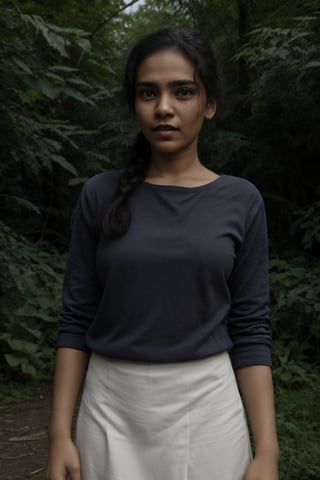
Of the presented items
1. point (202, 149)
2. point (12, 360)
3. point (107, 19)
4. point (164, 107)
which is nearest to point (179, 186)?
point (164, 107)

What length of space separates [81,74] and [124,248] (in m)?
6.79

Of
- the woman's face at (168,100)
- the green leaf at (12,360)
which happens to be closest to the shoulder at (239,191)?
the woman's face at (168,100)

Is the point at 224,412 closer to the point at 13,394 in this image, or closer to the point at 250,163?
the point at 13,394

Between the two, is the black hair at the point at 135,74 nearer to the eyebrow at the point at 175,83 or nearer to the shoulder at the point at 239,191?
the eyebrow at the point at 175,83

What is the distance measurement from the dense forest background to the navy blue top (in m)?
0.43

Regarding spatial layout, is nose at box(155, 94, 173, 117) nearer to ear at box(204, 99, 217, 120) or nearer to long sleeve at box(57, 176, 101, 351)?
ear at box(204, 99, 217, 120)

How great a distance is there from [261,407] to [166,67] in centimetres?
88

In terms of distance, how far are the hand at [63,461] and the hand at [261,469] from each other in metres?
0.41

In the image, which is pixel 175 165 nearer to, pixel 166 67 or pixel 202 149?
pixel 166 67

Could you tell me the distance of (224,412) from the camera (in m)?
1.49

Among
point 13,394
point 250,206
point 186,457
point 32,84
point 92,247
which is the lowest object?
point 13,394

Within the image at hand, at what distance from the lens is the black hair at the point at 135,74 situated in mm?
1518

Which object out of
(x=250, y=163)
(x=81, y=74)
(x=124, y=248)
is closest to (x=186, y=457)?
(x=124, y=248)

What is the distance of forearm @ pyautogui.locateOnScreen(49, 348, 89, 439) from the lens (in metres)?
1.52
